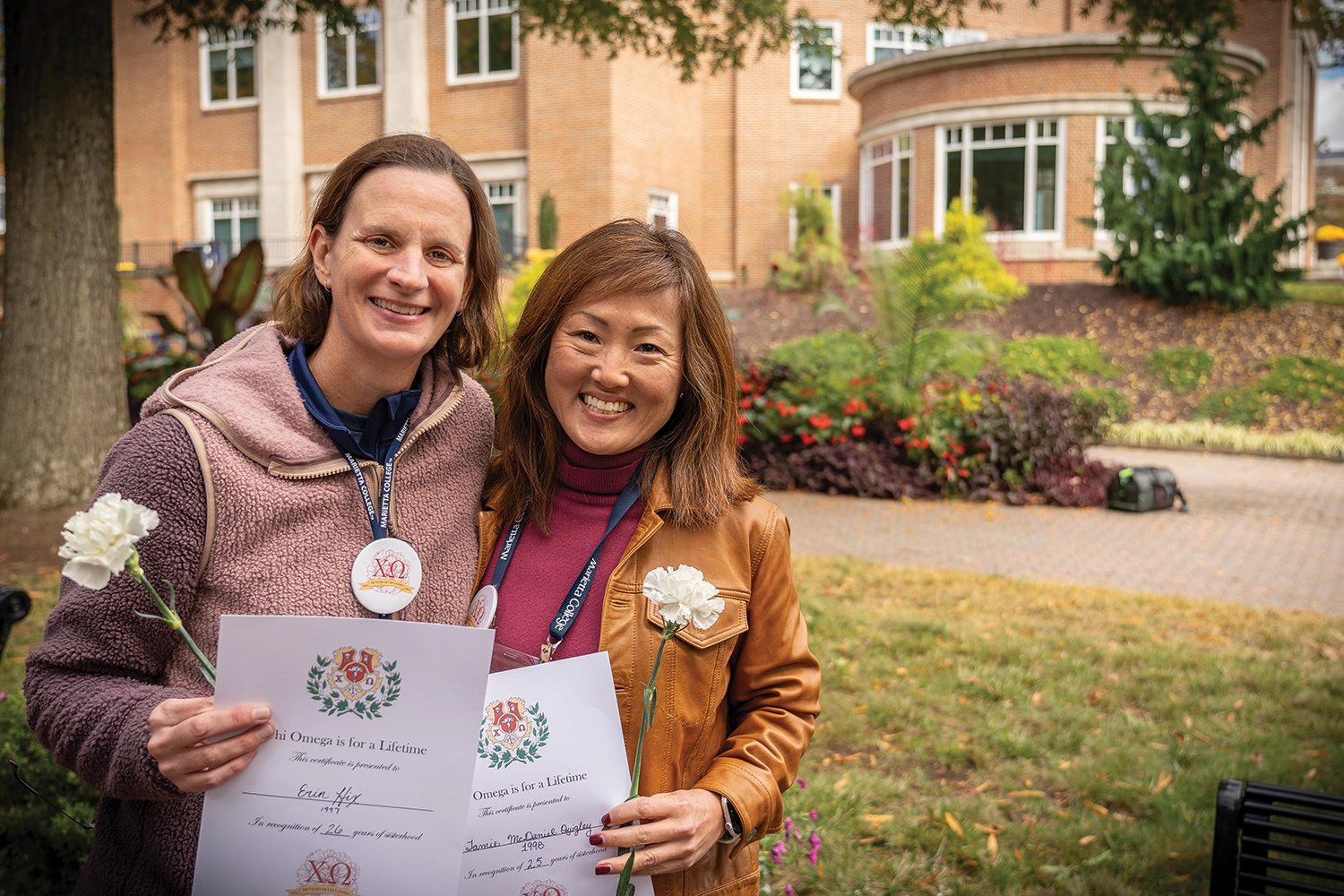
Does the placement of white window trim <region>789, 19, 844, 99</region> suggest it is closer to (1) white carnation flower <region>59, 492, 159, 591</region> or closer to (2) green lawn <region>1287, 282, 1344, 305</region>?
(2) green lawn <region>1287, 282, 1344, 305</region>

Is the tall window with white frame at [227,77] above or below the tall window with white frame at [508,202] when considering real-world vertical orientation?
above

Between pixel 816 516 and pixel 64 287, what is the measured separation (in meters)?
6.51

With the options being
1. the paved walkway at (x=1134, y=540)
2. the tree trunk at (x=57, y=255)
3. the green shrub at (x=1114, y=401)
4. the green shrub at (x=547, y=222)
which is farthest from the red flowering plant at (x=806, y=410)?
the green shrub at (x=547, y=222)

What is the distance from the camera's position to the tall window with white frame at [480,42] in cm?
2320

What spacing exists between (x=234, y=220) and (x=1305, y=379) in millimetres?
24847

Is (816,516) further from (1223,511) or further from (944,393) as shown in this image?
(1223,511)

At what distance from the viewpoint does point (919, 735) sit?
439 cm

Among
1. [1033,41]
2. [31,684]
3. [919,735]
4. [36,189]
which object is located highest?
[1033,41]

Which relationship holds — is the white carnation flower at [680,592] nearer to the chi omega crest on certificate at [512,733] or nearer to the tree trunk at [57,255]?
the chi omega crest on certificate at [512,733]

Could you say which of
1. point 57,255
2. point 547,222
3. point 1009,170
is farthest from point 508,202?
point 57,255

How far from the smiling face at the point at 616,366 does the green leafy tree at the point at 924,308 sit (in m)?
9.15

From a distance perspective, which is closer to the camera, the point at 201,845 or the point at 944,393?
the point at 201,845

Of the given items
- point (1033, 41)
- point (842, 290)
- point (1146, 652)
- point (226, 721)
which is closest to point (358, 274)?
point (226, 721)

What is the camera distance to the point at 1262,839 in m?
2.60
